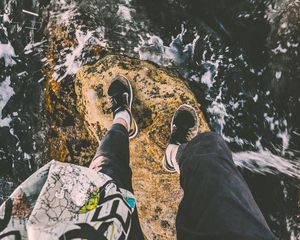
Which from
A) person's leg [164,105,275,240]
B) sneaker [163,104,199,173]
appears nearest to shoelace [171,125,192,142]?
sneaker [163,104,199,173]

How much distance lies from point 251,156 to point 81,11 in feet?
3.51

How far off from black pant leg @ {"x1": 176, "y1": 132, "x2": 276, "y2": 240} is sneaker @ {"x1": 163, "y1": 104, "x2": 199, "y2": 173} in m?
0.39

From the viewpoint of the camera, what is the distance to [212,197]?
0.85 meters

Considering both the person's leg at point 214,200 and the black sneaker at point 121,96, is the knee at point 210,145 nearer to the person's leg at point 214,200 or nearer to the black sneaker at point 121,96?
the person's leg at point 214,200

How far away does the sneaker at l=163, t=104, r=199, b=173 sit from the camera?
1.44 metres

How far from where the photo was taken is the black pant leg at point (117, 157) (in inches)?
43.3

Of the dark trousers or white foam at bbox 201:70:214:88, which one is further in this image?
white foam at bbox 201:70:214:88

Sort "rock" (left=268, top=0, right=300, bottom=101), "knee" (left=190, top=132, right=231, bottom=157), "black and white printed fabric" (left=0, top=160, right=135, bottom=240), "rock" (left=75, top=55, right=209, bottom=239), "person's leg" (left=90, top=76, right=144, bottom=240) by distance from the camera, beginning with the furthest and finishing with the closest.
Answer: "rock" (left=75, top=55, right=209, bottom=239) < "rock" (left=268, top=0, right=300, bottom=101) < "person's leg" (left=90, top=76, right=144, bottom=240) < "knee" (left=190, top=132, right=231, bottom=157) < "black and white printed fabric" (left=0, top=160, right=135, bottom=240)

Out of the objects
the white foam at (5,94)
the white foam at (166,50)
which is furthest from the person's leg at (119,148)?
the white foam at (5,94)

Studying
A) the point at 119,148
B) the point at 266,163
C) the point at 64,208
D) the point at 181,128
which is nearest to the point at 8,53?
the point at 119,148

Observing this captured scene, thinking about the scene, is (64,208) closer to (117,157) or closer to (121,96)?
(117,157)

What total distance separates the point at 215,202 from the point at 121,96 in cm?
79

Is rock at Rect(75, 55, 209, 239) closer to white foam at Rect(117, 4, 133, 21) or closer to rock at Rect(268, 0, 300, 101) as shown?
white foam at Rect(117, 4, 133, 21)

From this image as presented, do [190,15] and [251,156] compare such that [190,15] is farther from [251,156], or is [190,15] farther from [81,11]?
[251,156]
